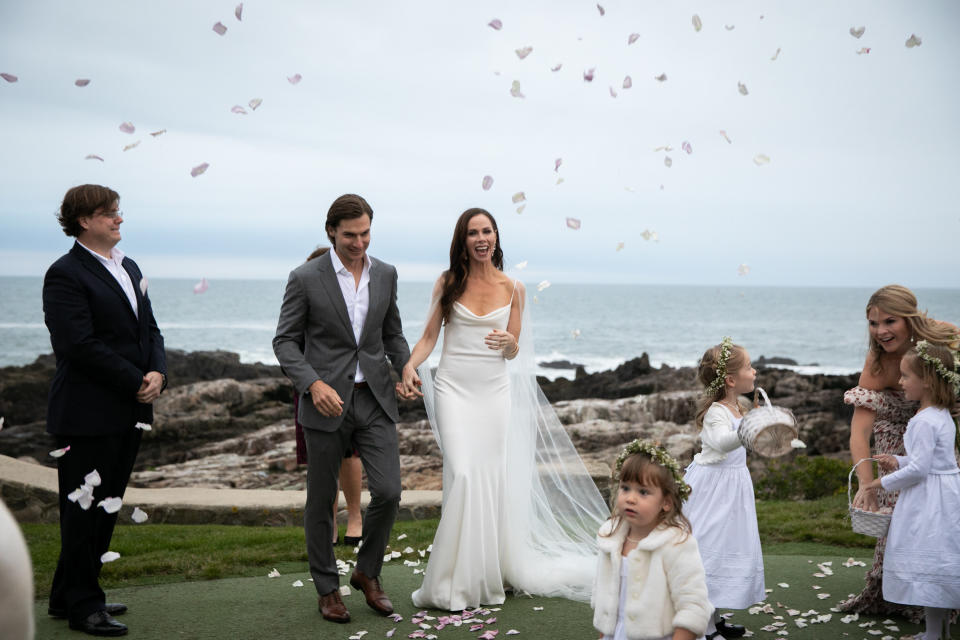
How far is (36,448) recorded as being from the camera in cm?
1555

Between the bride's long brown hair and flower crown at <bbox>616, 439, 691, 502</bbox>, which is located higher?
the bride's long brown hair

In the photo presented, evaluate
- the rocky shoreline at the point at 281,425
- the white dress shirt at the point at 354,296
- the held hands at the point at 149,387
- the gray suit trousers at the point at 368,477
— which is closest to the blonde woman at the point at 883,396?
the gray suit trousers at the point at 368,477

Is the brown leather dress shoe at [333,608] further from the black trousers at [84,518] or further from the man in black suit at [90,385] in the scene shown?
the black trousers at [84,518]

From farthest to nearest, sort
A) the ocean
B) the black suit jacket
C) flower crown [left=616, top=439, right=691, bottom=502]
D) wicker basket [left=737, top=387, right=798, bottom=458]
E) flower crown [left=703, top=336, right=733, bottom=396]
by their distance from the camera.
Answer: the ocean < flower crown [left=703, top=336, right=733, bottom=396] < the black suit jacket < wicker basket [left=737, top=387, right=798, bottom=458] < flower crown [left=616, top=439, right=691, bottom=502]

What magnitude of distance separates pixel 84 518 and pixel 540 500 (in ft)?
8.97

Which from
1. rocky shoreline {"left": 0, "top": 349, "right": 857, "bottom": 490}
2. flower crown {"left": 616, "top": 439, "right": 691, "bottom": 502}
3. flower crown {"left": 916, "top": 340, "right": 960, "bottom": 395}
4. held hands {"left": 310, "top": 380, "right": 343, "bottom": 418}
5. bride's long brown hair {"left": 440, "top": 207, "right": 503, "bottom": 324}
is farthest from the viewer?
rocky shoreline {"left": 0, "top": 349, "right": 857, "bottom": 490}

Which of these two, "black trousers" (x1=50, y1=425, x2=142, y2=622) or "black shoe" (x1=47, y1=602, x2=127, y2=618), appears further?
"black shoe" (x1=47, y1=602, x2=127, y2=618)

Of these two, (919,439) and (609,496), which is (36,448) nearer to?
(609,496)

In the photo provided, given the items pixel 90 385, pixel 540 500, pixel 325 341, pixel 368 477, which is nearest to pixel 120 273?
pixel 90 385

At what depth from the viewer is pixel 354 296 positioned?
16.7 feet

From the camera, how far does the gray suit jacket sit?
16.0ft

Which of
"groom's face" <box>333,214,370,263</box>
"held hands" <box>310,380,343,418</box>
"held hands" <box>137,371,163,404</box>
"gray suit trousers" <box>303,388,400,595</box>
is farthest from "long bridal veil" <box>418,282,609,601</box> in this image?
"held hands" <box>137,371,163,404</box>

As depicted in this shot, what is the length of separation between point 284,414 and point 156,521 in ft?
30.8

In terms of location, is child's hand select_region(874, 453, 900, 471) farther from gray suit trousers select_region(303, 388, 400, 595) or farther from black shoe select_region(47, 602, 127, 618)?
black shoe select_region(47, 602, 127, 618)
